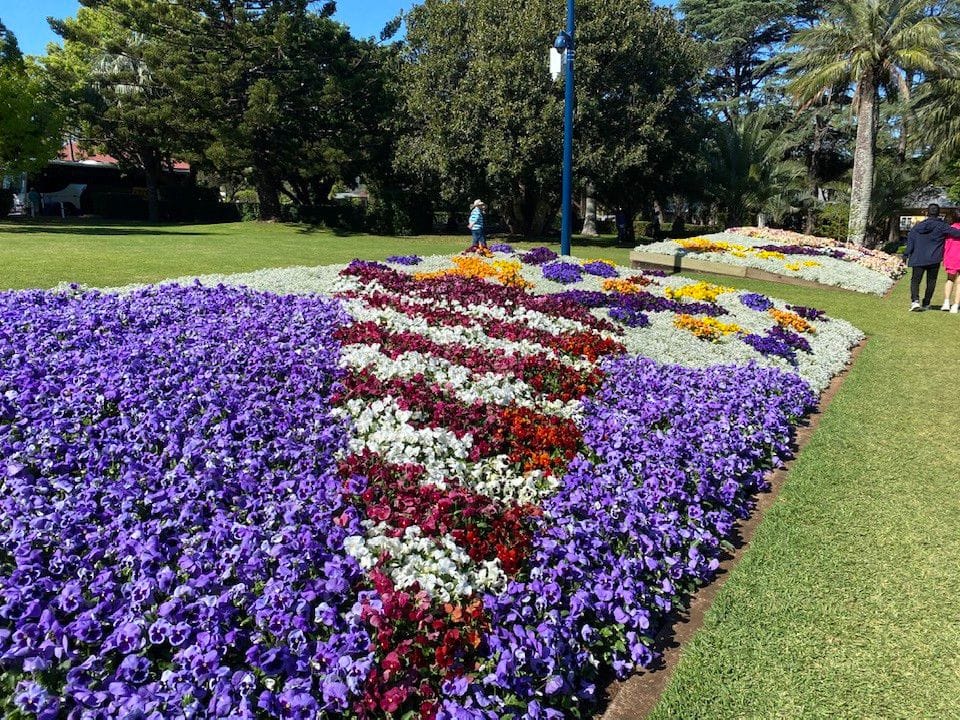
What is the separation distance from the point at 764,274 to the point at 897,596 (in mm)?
13674

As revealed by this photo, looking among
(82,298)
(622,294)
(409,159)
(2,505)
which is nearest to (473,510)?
(2,505)

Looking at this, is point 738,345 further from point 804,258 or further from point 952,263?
point 804,258

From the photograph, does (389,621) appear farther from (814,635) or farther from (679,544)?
(814,635)

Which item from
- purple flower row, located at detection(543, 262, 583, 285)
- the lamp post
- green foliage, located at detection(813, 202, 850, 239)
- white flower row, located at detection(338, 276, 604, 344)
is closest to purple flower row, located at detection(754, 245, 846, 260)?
the lamp post

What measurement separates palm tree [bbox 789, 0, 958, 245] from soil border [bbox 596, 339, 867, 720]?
876 inches

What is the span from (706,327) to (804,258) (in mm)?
11326

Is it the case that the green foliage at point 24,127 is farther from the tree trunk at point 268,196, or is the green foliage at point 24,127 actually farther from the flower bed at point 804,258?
the flower bed at point 804,258

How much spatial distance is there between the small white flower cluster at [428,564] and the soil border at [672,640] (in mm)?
708

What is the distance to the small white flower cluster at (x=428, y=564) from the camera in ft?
9.45

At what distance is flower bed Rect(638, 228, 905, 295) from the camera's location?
15.5 metres

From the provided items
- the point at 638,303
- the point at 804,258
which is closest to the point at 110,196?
the point at 804,258

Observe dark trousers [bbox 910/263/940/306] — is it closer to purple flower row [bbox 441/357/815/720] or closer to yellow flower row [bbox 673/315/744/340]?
yellow flower row [bbox 673/315/744/340]

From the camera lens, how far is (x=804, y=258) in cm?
1758

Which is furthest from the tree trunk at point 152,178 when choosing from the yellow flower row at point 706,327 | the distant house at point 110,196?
the yellow flower row at point 706,327
